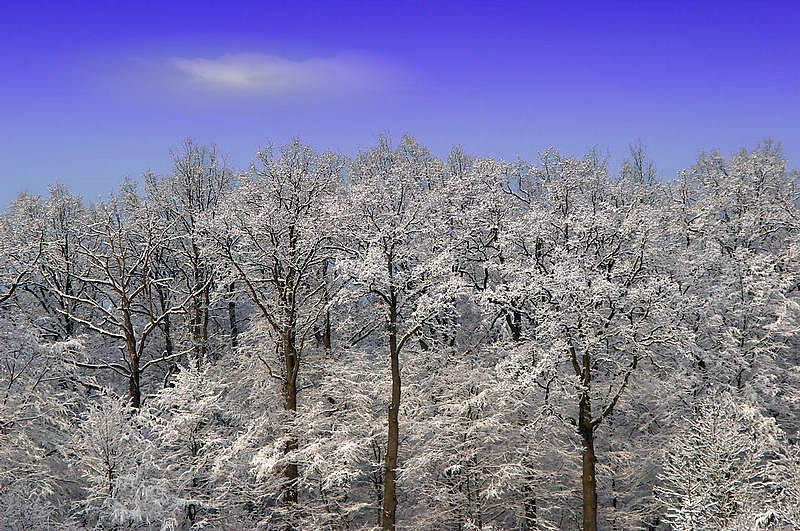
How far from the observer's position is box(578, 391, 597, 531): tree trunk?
64.6ft

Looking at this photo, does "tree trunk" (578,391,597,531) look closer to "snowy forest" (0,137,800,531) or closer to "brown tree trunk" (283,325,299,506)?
"snowy forest" (0,137,800,531)

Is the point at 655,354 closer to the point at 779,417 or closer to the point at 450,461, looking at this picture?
the point at 779,417

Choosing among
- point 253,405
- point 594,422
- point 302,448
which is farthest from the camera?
point 253,405

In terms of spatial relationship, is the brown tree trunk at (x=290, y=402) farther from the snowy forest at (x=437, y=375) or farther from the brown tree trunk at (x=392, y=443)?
the brown tree trunk at (x=392, y=443)

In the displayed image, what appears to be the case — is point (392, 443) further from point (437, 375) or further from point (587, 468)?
point (587, 468)

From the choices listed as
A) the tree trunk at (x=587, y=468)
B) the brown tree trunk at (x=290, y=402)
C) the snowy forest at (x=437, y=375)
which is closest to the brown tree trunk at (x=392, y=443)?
the snowy forest at (x=437, y=375)

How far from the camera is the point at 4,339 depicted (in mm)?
17750

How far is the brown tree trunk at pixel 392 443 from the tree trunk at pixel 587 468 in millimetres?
6283

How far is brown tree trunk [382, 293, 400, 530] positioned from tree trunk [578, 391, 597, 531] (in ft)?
20.6

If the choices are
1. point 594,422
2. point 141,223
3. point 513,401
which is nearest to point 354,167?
point 141,223

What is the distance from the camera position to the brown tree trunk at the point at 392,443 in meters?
19.8

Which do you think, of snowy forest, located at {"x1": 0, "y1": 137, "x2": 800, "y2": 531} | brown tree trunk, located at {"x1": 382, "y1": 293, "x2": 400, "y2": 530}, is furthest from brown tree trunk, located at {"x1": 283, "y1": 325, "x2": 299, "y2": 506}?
brown tree trunk, located at {"x1": 382, "y1": 293, "x2": 400, "y2": 530}

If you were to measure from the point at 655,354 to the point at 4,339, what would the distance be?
2154cm

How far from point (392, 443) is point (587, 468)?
6.61 meters
